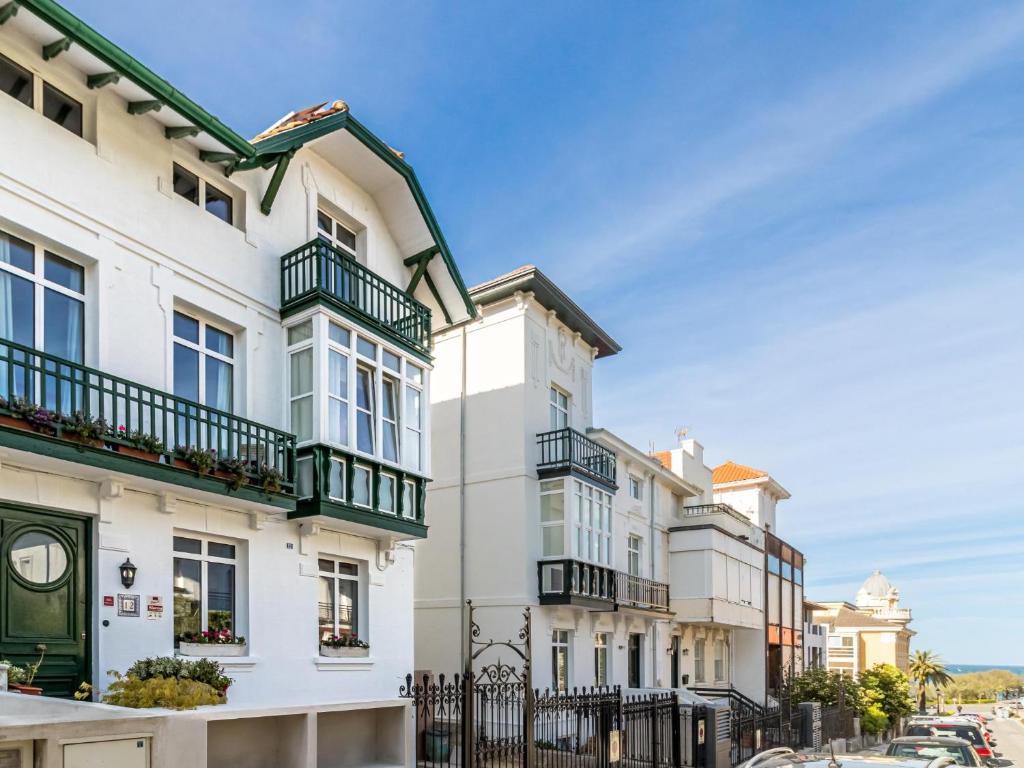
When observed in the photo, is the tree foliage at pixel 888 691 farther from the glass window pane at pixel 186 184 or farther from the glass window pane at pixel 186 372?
the glass window pane at pixel 186 184

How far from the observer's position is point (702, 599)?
31000 millimetres

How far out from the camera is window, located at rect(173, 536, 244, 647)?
40.6ft

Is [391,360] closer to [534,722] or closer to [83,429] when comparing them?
[83,429]

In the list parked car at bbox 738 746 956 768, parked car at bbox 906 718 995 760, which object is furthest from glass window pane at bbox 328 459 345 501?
parked car at bbox 906 718 995 760

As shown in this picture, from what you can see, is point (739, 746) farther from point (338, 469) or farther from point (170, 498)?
point (170, 498)

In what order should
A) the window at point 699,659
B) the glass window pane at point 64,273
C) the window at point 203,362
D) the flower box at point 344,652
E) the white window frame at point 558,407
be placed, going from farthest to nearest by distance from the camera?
1. the window at point 699,659
2. the white window frame at point 558,407
3. the flower box at point 344,652
4. the window at point 203,362
5. the glass window pane at point 64,273

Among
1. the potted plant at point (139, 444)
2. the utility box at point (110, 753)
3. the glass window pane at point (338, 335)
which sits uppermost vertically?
the glass window pane at point (338, 335)

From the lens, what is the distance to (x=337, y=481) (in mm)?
14438

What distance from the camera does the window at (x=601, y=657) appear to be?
25.6m

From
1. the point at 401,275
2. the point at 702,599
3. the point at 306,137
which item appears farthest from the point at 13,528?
the point at 702,599

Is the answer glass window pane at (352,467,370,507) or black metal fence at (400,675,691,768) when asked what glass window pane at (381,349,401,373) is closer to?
A: glass window pane at (352,467,370,507)

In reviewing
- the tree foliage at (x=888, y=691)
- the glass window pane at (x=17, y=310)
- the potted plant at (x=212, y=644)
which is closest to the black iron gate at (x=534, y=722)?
the potted plant at (x=212, y=644)

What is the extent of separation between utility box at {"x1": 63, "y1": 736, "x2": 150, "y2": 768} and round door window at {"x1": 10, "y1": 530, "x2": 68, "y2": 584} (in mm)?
4292

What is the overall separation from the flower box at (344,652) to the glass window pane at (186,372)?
455cm
